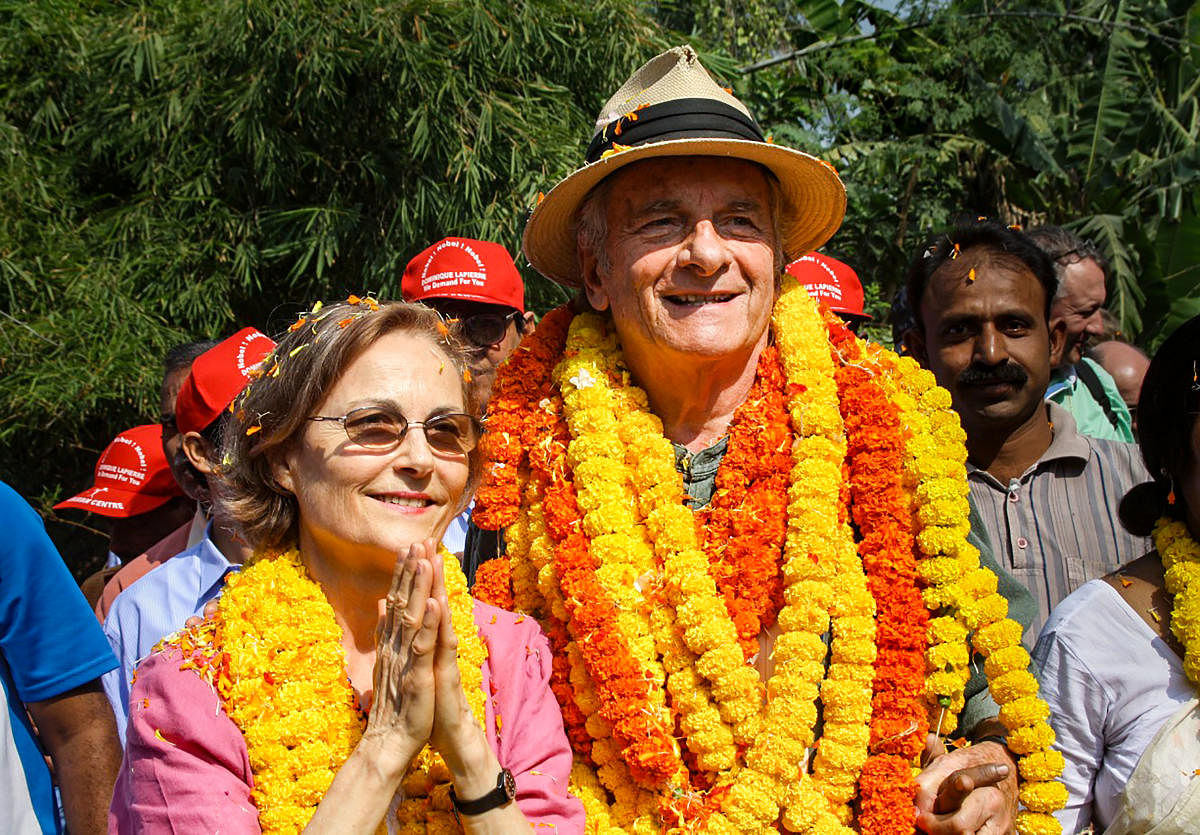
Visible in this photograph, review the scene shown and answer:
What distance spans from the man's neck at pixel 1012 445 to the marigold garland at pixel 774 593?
1007 millimetres

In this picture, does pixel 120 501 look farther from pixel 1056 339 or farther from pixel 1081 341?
pixel 1081 341

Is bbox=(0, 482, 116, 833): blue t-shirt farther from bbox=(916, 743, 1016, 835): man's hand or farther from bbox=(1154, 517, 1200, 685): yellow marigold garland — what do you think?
bbox=(1154, 517, 1200, 685): yellow marigold garland

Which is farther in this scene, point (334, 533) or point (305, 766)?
point (334, 533)

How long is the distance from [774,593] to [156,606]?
1.95 m

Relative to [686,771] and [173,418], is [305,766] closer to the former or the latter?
[686,771]

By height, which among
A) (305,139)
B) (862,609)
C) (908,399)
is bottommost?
(862,609)

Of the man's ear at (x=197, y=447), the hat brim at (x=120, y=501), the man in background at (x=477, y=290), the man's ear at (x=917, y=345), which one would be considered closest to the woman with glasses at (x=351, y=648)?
the man's ear at (x=197, y=447)

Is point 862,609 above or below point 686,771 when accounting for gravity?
above

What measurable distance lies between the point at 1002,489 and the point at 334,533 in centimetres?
232

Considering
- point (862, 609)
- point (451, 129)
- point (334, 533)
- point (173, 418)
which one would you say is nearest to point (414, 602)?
point (334, 533)

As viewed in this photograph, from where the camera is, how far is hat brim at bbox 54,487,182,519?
502 cm

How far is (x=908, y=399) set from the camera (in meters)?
2.87

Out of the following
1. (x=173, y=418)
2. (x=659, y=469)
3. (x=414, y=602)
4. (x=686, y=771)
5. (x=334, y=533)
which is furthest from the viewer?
(x=173, y=418)

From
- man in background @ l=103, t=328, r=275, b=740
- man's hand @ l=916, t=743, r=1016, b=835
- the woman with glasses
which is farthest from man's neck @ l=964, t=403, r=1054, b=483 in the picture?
man in background @ l=103, t=328, r=275, b=740
